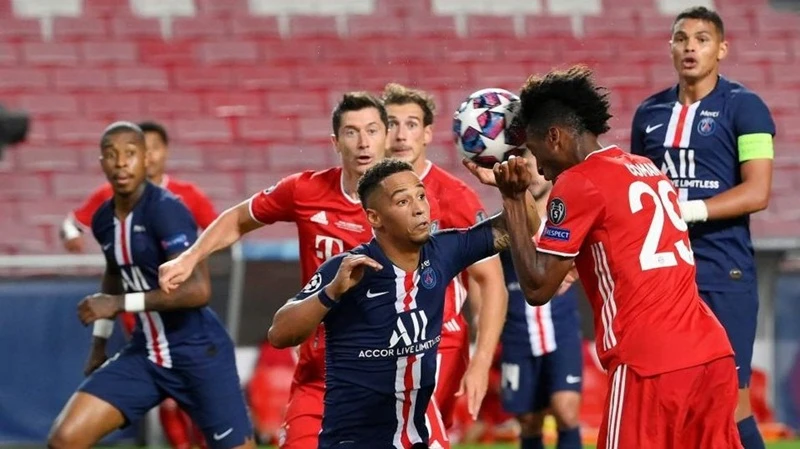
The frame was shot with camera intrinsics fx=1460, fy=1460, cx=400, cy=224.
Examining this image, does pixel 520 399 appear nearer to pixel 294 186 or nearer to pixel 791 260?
pixel 294 186

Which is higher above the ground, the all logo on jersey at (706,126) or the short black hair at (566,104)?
the short black hair at (566,104)

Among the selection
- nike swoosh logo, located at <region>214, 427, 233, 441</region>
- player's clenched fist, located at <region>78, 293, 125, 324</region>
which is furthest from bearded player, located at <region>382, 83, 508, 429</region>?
player's clenched fist, located at <region>78, 293, 125, 324</region>

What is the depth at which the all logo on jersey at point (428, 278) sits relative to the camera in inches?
212

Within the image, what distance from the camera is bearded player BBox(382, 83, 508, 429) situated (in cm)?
621

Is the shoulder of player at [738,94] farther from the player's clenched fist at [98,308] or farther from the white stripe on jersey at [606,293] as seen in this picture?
the player's clenched fist at [98,308]

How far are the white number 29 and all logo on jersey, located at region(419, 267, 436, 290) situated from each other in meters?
0.86

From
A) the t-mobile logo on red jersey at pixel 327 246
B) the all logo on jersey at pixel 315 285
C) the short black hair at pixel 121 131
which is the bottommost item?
the all logo on jersey at pixel 315 285

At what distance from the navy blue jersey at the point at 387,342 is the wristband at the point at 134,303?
1.81 metres

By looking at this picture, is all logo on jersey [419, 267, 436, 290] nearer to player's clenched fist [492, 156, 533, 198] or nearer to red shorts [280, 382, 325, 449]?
player's clenched fist [492, 156, 533, 198]

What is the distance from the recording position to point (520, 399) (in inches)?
338

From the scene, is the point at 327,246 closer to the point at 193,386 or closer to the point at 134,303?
the point at 134,303

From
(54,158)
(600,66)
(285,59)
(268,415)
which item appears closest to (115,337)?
(268,415)

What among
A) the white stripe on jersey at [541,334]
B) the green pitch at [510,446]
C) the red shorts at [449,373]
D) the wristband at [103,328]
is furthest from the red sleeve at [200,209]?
the red shorts at [449,373]

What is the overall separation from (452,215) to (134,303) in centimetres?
166
